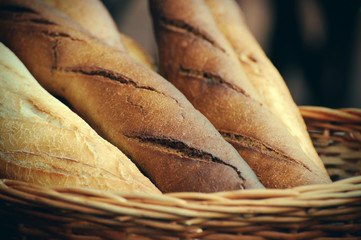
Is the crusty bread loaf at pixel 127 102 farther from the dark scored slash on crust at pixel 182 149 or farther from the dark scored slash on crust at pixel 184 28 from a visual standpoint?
the dark scored slash on crust at pixel 184 28

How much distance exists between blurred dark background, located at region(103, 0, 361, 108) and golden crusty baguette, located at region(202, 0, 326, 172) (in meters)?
0.29

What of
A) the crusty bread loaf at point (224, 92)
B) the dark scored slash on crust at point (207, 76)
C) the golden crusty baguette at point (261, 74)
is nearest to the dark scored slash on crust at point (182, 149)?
the crusty bread loaf at point (224, 92)

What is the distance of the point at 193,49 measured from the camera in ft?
3.75

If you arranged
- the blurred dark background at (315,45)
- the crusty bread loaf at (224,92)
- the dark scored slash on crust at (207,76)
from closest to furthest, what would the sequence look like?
the crusty bread loaf at (224,92), the dark scored slash on crust at (207,76), the blurred dark background at (315,45)

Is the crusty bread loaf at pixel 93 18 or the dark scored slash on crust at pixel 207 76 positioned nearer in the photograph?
the dark scored slash on crust at pixel 207 76

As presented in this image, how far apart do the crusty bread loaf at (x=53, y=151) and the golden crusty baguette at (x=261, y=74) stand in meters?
0.58

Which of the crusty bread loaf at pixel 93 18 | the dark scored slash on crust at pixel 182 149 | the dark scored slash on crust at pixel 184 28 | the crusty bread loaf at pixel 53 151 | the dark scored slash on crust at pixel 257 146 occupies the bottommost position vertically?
the dark scored slash on crust at pixel 257 146

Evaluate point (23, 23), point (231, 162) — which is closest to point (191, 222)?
point (231, 162)

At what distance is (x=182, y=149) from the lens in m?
0.85

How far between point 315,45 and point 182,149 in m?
1.07

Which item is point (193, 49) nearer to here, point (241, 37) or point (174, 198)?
point (241, 37)

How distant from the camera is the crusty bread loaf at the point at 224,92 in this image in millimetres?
944

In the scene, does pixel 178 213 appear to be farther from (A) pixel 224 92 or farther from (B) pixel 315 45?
(B) pixel 315 45

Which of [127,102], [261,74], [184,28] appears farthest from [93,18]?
[261,74]
